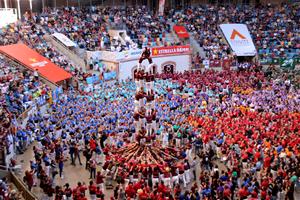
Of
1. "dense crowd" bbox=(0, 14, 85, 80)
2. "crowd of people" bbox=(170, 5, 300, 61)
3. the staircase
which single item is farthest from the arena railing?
"crowd of people" bbox=(170, 5, 300, 61)

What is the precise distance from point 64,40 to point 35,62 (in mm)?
6434

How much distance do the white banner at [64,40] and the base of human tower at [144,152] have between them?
2092 cm

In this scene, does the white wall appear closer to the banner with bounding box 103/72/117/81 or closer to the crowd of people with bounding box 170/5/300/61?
the banner with bounding box 103/72/117/81

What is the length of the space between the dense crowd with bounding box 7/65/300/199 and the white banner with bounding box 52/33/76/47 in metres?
7.52

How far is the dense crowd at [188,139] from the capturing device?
1794 centimetres

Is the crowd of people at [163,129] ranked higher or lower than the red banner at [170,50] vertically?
lower

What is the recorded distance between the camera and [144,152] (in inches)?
827

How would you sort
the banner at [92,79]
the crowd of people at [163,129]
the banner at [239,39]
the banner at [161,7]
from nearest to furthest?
the crowd of people at [163,129], the banner at [92,79], the banner at [239,39], the banner at [161,7]

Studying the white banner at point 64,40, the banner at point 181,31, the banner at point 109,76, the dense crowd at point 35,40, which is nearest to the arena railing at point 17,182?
the dense crowd at point 35,40

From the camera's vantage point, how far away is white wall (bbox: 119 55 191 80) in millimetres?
39875

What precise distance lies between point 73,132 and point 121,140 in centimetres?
266

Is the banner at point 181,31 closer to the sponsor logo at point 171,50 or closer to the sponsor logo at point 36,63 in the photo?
the sponsor logo at point 171,50

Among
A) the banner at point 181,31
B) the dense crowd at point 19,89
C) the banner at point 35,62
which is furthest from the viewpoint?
the banner at point 181,31

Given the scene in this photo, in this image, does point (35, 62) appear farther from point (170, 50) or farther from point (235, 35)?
point (235, 35)
